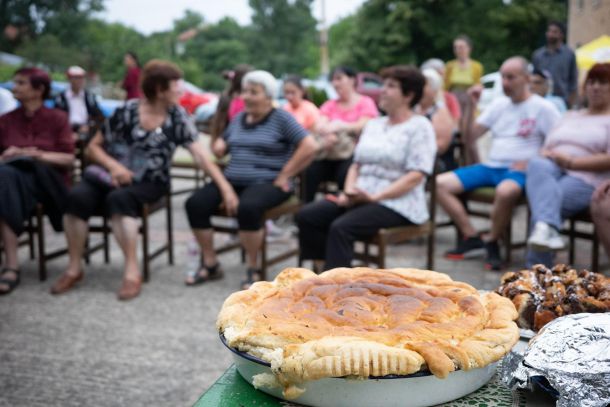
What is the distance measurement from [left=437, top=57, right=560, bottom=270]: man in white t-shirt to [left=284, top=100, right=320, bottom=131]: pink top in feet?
5.51

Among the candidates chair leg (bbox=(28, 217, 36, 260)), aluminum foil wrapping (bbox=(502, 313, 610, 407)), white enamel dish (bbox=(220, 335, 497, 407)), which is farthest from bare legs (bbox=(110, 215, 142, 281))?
aluminum foil wrapping (bbox=(502, 313, 610, 407))

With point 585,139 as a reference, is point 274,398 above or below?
below

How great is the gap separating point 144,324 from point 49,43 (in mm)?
10498

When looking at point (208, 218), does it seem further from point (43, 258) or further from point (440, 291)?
point (440, 291)

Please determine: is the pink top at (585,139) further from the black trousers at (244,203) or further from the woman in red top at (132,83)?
the woman in red top at (132,83)

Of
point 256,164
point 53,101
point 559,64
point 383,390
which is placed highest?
point 559,64

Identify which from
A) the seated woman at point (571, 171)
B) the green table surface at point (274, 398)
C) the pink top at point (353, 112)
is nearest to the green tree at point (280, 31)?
the pink top at point (353, 112)

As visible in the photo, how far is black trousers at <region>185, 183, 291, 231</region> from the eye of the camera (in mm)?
4773

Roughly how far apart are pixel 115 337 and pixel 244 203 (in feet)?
4.30

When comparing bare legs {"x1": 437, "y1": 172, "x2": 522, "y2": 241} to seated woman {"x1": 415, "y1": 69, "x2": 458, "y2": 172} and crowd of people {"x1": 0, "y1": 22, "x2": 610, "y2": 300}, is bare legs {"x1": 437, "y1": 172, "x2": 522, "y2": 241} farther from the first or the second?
seated woman {"x1": 415, "y1": 69, "x2": 458, "y2": 172}

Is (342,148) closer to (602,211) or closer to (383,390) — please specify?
(602,211)

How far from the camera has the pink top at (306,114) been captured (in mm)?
6770

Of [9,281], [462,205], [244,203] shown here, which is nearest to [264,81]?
[244,203]

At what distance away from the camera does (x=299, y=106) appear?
6.91 metres
